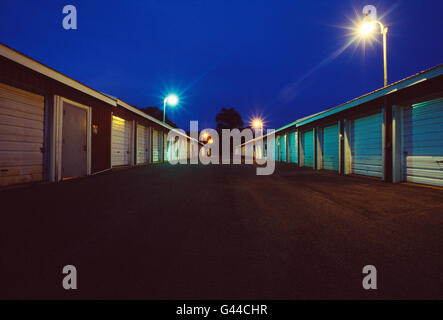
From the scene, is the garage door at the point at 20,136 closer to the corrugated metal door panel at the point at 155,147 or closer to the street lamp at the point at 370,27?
the corrugated metal door panel at the point at 155,147

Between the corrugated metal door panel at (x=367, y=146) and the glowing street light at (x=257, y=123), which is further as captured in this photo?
the glowing street light at (x=257, y=123)

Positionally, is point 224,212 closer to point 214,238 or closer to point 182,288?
point 214,238

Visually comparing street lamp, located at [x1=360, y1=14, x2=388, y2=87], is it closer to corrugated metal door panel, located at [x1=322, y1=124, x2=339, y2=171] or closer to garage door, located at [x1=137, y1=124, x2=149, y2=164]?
corrugated metal door panel, located at [x1=322, y1=124, x2=339, y2=171]

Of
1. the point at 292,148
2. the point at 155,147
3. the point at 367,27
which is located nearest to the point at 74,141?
the point at 155,147

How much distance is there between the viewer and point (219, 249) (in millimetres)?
2518

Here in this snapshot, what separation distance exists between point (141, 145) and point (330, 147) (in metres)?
13.0

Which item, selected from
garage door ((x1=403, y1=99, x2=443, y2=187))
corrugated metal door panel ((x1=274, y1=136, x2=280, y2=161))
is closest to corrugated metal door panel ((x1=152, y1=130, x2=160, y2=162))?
corrugated metal door panel ((x1=274, y1=136, x2=280, y2=161))

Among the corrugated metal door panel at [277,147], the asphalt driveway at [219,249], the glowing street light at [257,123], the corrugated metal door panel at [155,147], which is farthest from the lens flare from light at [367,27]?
the glowing street light at [257,123]

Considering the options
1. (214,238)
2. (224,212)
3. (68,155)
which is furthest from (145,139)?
(214,238)

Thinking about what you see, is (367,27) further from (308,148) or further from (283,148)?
(283,148)

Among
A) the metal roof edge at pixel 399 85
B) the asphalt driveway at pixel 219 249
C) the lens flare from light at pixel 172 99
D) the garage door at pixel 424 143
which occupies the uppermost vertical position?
the lens flare from light at pixel 172 99

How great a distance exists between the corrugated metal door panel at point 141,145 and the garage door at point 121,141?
1.34 m

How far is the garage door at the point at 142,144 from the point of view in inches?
599

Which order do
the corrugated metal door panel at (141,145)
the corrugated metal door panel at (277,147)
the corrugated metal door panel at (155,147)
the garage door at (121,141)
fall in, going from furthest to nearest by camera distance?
the corrugated metal door panel at (277,147) → the corrugated metal door panel at (155,147) → the corrugated metal door panel at (141,145) → the garage door at (121,141)
